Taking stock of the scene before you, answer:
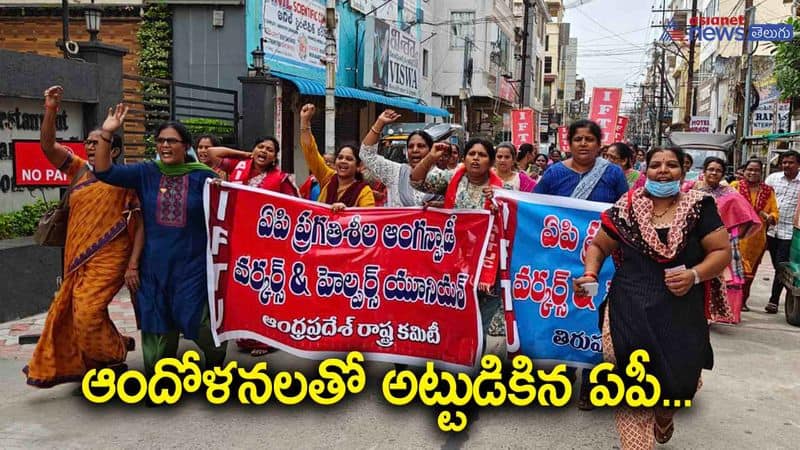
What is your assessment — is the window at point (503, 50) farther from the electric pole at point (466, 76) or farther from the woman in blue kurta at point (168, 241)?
the woman in blue kurta at point (168, 241)

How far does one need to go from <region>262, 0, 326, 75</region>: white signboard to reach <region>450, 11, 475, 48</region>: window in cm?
1493

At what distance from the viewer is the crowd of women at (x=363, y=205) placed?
3512 millimetres

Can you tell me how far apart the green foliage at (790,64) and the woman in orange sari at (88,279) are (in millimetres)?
13696

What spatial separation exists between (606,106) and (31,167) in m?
15.8

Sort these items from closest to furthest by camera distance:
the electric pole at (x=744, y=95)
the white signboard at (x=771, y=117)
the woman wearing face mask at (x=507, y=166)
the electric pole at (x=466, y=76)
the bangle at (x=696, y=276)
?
the bangle at (x=696, y=276) → the woman wearing face mask at (x=507, y=166) → the electric pole at (x=744, y=95) → the white signboard at (x=771, y=117) → the electric pole at (x=466, y=76)

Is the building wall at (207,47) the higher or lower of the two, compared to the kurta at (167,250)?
higher

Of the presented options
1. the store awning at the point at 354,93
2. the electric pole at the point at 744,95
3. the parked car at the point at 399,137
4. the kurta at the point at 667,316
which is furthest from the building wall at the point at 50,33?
the kurta at the point at 667,316

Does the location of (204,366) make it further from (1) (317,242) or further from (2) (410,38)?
(2) (410,38)

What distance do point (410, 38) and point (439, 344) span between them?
918 inches

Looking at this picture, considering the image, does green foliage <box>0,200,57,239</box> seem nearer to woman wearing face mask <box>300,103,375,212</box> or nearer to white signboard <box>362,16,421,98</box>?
woman wearing face mask <box>300,103,375,212</box>

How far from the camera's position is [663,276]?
137 inches

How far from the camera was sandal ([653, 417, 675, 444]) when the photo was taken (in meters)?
3.96

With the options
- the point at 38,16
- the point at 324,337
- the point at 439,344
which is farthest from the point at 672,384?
the point at 38,16

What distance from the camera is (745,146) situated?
25.5 metres
